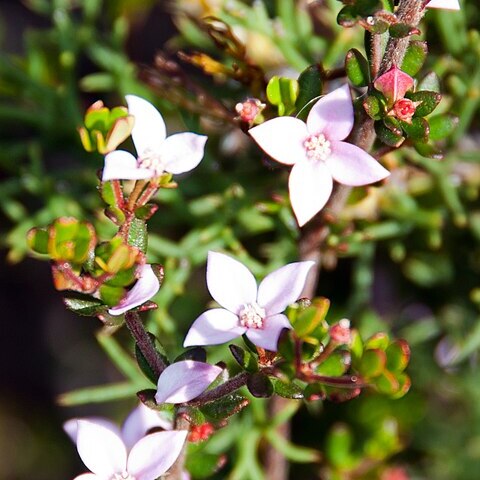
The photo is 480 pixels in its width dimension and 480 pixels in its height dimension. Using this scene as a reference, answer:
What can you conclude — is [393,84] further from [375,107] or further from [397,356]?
[397,356]

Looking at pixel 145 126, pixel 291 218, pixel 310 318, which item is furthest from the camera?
pixel 291 218

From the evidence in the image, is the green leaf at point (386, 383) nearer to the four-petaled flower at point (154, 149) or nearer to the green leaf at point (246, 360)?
the green leaf at point (246, 360)

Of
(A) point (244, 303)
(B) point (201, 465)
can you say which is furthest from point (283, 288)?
(B) point (201, 465)

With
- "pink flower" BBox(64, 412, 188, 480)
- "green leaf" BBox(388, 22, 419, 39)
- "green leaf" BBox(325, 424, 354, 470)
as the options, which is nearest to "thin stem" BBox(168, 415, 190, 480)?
"pink flower" BBox(64, 412, 188, 480)

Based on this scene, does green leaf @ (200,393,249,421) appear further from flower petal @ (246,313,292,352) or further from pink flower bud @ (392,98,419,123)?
pink flower bud @ (392,98,419,123)

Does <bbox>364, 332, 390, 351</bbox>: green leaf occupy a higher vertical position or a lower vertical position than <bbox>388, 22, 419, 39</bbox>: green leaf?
lower

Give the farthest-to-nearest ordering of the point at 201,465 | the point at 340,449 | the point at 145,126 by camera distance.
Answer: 1. the point at 340,449
2. the point at 201,465
3. the point at 145,126
